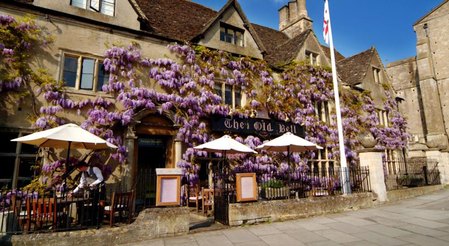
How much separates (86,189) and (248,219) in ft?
16.0

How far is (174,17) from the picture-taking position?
48.6 ft

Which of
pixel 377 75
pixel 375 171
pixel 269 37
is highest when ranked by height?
pixel 269 37

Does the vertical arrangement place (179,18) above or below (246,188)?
above

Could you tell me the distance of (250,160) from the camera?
526 inches

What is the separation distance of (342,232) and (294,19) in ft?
66.9

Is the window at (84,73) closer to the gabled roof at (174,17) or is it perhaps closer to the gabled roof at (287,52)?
the gabled roof at (174,17)

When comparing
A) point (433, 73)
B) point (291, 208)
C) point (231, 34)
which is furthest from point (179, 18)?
point (433, 73)

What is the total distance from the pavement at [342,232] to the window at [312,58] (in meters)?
11.0

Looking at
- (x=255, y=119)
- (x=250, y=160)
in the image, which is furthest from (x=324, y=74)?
(x=250, y=160)

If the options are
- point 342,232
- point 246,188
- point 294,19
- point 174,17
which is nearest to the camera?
point 342,232

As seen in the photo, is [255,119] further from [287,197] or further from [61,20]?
[61,20]

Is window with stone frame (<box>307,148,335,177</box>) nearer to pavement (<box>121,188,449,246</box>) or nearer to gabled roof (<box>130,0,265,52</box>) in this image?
pavement (<box>121,188,449,246</box>)

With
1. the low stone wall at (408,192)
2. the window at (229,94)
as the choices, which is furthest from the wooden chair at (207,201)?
the low stone wall at (408,192)

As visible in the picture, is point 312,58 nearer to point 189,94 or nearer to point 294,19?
point 294,19
